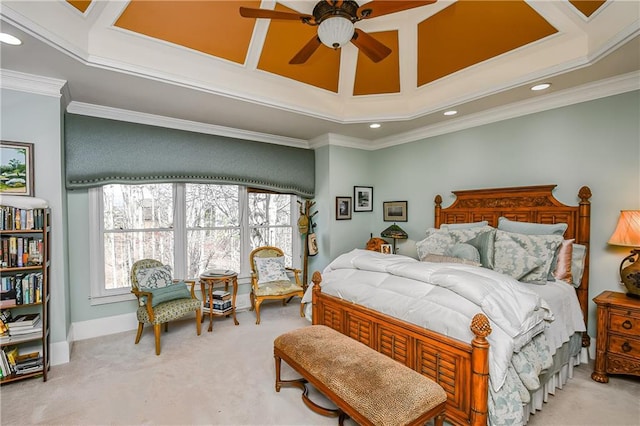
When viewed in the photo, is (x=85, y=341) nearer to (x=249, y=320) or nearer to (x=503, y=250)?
(x=249, y=320)

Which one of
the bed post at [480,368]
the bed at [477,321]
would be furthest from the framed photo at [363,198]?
the bed post at [480,368]

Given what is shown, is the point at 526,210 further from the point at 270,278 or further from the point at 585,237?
the point at 270,278

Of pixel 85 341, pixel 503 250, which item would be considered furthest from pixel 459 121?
pixel 85 341

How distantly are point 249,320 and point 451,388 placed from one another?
280cm

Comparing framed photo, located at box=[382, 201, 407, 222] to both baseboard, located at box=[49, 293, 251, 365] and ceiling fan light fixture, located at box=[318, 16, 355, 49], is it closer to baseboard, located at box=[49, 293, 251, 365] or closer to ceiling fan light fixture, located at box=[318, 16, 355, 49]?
ceiling fan light fixture, located at box=[318, 16, 355, 49]

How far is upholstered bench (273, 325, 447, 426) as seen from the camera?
155cm

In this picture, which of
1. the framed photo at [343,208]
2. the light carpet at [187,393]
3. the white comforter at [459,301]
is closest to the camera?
the white comforter at [459,301]

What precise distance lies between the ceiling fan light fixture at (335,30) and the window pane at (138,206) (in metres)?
3.00

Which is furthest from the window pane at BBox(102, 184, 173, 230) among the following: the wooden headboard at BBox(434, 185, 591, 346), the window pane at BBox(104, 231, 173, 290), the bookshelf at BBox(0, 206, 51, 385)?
the wooden headboard at BBox(434, 185, 591, 346)

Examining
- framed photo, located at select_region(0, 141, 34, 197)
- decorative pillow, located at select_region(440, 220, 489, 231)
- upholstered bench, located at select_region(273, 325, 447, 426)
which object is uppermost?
framed photo, located at select_region(0, 141, 34, 197)

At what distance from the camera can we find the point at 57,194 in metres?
2.88

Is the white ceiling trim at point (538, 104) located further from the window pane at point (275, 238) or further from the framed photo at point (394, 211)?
the window pane at point (275, 238)

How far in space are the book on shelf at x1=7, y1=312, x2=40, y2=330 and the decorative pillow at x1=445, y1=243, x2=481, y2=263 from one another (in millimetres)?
3950

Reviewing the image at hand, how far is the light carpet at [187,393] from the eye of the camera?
6.97 ft
